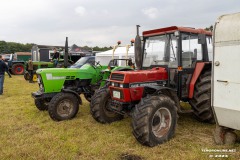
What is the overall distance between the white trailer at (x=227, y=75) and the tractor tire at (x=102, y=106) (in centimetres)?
228

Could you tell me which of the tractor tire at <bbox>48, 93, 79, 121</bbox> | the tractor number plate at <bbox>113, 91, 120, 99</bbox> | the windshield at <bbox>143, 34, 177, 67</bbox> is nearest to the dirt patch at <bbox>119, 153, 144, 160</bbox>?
the tractor number plate at <bbox>113, 91, 120, 99</bbox>

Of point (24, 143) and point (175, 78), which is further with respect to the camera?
point (175, 78)

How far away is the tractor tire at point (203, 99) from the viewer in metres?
4.78

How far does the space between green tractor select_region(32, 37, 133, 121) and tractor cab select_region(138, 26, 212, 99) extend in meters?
1.30

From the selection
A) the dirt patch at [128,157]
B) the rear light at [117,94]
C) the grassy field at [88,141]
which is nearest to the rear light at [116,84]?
the rear light at [117,94]

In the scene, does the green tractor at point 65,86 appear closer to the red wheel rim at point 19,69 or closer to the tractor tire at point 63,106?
the tractor tire at point 63,106

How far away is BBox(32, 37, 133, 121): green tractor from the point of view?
572 centimetres

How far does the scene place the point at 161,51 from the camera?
504 cm

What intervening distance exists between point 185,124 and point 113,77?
1871mm

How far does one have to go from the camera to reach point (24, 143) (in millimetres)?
4297

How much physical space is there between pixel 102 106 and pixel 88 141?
1.04 metres

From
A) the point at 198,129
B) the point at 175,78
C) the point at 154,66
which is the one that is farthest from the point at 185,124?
the point at 154,66

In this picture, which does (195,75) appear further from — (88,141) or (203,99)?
(88,141)

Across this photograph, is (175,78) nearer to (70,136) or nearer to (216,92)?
(216,92)
